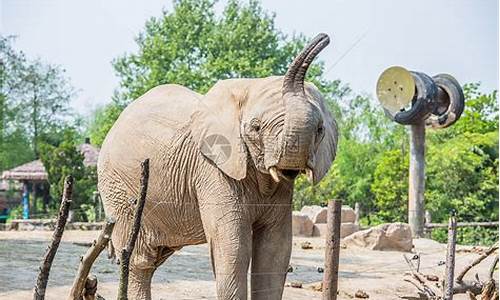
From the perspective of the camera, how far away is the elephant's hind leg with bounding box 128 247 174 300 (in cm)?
257

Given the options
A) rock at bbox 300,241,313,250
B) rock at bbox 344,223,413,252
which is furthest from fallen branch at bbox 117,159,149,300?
rock at bbox 344,223,413,252

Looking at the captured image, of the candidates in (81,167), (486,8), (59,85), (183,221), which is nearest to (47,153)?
(81,167)

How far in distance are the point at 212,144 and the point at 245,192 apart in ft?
0.50

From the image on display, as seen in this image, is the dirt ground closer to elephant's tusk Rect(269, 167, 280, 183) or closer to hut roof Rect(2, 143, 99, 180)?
elephant's tusk Rect(269, 167, 280, 183)

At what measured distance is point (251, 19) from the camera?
961 cm

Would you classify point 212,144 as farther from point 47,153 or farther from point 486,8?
point 47,153

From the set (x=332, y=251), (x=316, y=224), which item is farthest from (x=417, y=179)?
(x=332, y=251)

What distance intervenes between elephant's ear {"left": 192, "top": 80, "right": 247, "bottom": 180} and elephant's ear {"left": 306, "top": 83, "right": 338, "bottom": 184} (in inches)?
7.7

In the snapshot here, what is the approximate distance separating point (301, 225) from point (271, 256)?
5463 millimetres

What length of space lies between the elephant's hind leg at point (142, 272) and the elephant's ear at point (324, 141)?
2.26 ft

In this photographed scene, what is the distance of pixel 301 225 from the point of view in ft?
25.2

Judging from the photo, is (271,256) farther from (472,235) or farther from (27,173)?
(27,173)

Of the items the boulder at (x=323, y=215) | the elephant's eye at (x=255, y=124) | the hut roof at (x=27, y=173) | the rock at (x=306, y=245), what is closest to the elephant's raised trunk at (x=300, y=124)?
the elephant's eye at (x=255, y=124)

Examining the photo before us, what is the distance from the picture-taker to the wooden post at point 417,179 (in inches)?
311
